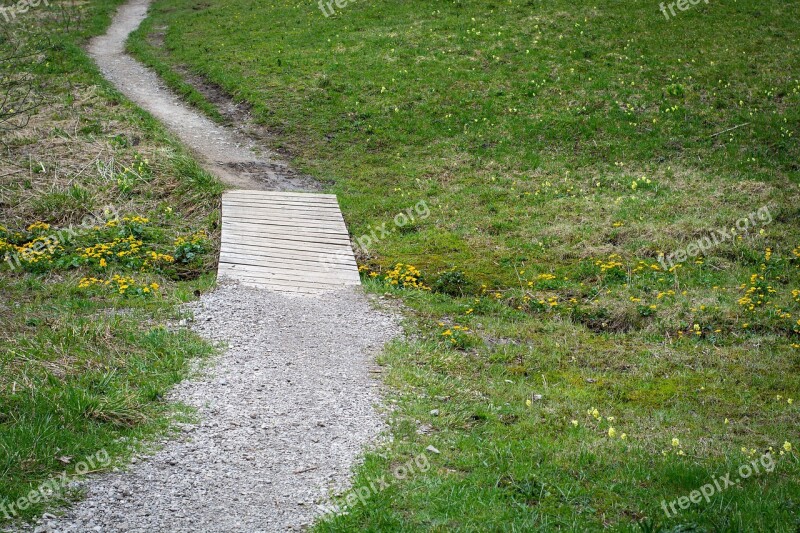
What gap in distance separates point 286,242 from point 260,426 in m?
6.70

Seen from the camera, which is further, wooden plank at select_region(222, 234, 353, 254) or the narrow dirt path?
wooden plank at select_region(222, 234, 353, 254)

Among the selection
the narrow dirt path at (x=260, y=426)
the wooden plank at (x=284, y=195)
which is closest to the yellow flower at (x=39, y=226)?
the wooden plank at (x=284, y=195)

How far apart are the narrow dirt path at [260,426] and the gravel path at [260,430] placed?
0.01m

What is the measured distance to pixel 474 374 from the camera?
33.5 feet

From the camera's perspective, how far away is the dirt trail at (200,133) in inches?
710

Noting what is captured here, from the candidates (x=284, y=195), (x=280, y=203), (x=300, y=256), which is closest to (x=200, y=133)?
(x=284, y=195)

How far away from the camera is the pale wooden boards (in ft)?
43.3

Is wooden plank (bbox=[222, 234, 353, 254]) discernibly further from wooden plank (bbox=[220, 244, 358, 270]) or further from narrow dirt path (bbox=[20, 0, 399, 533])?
narrow dirt path (bbox=[20, 0, 399, 533])

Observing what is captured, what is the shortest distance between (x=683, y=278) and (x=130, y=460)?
33.7 feet

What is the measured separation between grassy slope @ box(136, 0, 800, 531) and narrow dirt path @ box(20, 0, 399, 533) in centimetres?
59

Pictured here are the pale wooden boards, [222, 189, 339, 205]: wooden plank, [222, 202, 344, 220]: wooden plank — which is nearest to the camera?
the pale wooden boards

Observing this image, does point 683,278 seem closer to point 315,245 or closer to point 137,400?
point 315,245

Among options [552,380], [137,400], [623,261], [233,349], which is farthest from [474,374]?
[623,261]

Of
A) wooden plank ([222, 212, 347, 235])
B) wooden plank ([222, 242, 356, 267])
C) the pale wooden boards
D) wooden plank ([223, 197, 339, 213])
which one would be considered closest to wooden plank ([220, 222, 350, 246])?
the pale wooden boards
